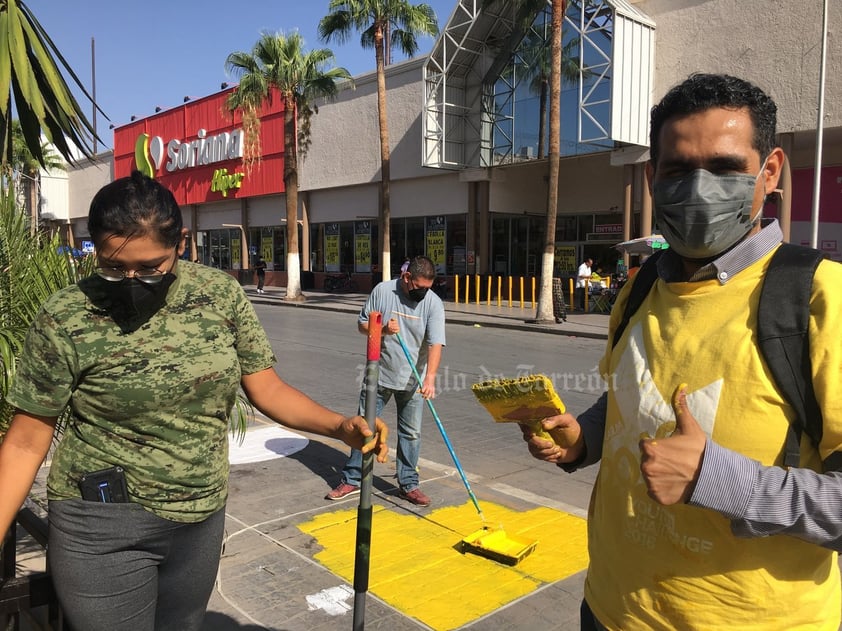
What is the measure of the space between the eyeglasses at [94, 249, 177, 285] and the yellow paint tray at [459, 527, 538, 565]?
279 cm

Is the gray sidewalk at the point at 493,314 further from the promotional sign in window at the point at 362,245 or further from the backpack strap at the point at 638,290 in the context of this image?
the backpack strap at the point at 638,290

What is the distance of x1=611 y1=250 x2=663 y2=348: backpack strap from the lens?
1778mm

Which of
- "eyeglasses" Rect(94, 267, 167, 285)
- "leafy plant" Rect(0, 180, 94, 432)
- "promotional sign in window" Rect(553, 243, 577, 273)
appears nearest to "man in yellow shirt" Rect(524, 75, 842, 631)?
"eyeglasses" Rect(94, 267, 167, 285)

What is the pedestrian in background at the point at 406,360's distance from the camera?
5113 mm

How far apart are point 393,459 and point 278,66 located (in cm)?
2141

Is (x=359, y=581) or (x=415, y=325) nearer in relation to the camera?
(x=359, y=581)

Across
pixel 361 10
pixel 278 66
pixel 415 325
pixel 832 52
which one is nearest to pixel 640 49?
pixel 832 52

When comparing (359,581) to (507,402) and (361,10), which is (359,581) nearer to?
(507,402)

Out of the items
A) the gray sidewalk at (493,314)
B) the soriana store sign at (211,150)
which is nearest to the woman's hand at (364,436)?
the gray sidewalk at (493,314)

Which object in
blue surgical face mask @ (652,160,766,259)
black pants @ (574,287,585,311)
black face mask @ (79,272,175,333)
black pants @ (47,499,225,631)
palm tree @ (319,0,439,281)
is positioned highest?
palm tree @ (319,0,439,281)

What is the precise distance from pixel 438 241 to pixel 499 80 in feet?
20.8

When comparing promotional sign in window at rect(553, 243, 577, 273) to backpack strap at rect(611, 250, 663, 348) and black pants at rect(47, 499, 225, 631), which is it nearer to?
backpack strap at rect(611, 250, 663, 348)

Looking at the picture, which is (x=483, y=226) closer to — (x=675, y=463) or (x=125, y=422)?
(x=125, y=422)

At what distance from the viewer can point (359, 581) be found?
2336 millimetres
